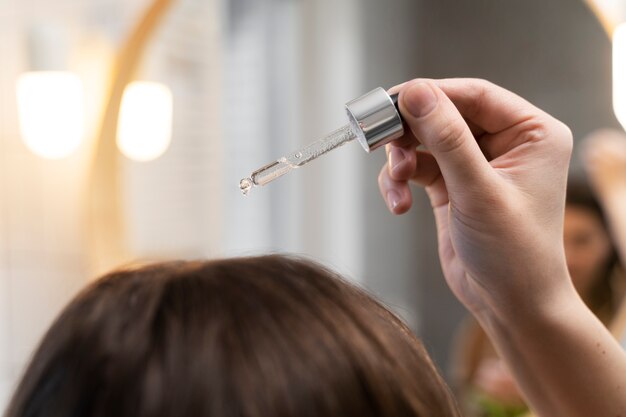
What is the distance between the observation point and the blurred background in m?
0.93

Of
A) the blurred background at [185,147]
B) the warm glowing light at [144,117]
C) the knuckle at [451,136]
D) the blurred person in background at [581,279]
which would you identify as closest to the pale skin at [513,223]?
the knuckle at [451,136]

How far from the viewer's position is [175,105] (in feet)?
3.09

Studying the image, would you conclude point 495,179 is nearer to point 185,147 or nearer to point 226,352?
point 226,352

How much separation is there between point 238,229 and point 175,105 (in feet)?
0.65

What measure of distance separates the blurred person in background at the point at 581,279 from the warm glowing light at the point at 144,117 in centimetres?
51

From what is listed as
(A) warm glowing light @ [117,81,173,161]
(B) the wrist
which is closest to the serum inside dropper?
(B) the wrist

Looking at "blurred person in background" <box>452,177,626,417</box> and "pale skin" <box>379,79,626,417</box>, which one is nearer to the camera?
"pale skin" <box>379,79,626,417</box>

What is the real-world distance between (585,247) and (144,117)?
59 cm

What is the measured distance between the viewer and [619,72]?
70 cm

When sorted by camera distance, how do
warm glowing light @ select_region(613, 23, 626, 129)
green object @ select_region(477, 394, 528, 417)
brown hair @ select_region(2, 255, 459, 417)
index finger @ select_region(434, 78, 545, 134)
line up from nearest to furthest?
brown hair @ select_region(2, 255, 459, 417) → index finger @ select_region(434, 78, 545, 134) → warm glowing light @ select_region(613, 23, 626, 129) → green object @ select_region(477, 394, 528, 417)

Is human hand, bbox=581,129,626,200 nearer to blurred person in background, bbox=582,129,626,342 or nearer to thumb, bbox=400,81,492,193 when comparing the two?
blurred person in background, bbox=582,129,626,342

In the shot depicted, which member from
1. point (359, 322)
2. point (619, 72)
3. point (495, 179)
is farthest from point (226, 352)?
point (619, 72)

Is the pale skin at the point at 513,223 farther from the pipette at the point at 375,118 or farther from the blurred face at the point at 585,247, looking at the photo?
the blurred face at the point at 585,247

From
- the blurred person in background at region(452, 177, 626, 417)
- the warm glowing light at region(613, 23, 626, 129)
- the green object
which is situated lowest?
the green object
